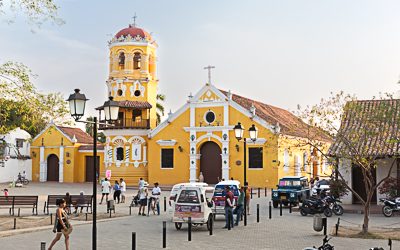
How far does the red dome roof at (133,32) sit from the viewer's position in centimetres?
4774

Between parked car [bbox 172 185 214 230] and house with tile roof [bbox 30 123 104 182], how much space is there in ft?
113

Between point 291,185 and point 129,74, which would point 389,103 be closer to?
point 291,185

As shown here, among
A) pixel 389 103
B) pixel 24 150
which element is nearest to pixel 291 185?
pixel 389 103

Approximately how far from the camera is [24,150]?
56250mm

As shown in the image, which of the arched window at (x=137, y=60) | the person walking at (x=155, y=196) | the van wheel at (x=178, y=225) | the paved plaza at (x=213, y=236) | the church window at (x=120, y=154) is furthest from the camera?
the arched window at (x=137, y=60)

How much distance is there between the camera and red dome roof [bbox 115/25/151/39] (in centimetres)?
4774

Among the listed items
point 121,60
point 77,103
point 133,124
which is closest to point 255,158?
point 133,124

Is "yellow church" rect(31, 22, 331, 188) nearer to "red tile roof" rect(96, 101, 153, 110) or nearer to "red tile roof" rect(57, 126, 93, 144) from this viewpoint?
"red tile roof" rect(96, 101, 153, 110)

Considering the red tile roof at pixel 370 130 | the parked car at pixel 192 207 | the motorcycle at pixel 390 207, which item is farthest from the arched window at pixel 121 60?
the parked car at pixel 192 207

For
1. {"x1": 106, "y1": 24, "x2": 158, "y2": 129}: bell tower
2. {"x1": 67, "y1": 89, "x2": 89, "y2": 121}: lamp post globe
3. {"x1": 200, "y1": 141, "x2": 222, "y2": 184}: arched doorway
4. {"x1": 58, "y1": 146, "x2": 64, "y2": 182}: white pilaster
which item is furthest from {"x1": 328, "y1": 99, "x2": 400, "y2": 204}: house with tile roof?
{"x1": 58, "y1": 146, "x2": 64, "y2": 182}: white pilaster

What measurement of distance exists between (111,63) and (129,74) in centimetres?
237

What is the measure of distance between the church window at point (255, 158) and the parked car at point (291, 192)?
1397cm

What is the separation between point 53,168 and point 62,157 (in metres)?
1.97

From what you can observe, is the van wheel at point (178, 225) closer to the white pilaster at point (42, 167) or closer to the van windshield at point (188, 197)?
the van windshield at point (188, 197)
